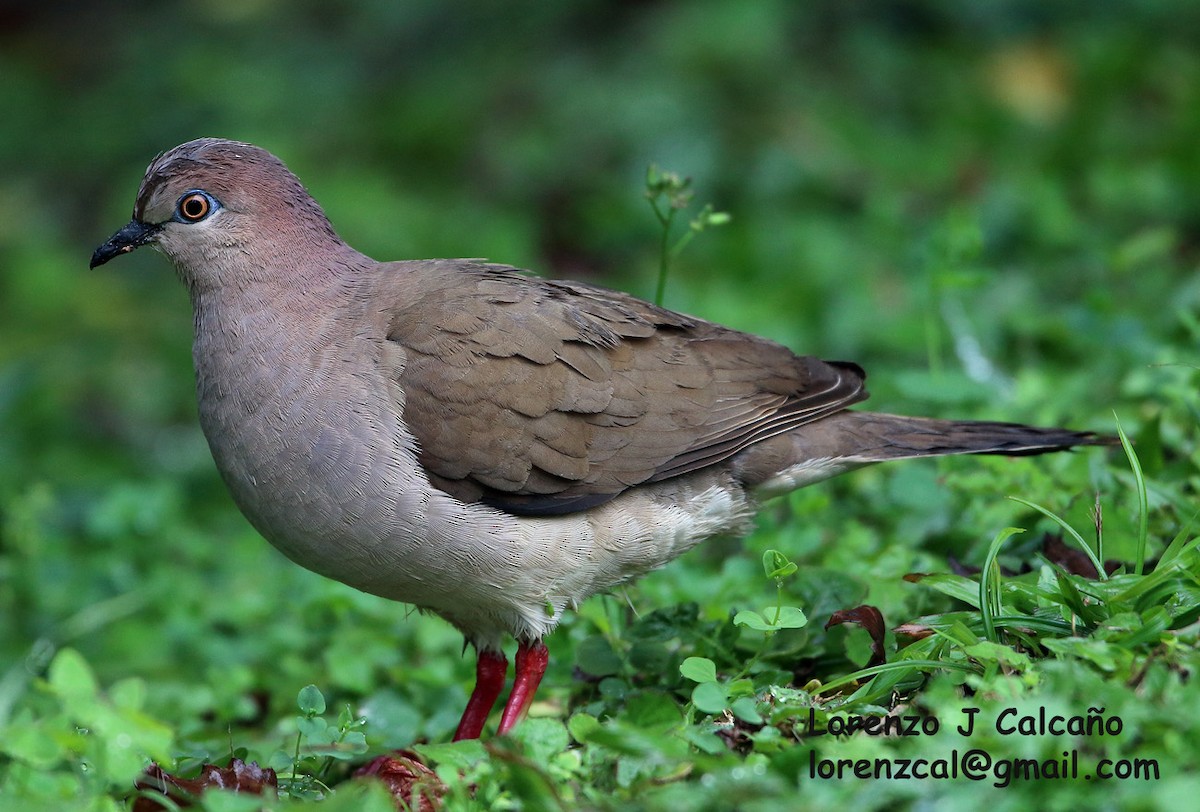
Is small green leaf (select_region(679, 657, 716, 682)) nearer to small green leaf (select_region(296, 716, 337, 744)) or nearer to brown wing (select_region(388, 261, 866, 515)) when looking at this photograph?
brown wing (select_region(388, 261, 866, 515))

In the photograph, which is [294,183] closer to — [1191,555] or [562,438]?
[562,438]

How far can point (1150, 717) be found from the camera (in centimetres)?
292

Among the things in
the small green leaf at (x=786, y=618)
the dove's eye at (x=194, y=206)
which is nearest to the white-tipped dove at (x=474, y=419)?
the dove's eye at (x=194, y=206)

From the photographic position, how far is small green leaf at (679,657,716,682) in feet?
11.7

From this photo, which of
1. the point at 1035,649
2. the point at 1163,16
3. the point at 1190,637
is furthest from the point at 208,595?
the point at 1163,16

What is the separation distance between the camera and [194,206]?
4.57 metres

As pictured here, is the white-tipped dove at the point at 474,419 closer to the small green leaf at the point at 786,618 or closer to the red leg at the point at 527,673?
the red leg at the point at 527,673

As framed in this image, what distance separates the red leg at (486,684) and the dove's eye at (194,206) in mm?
1901

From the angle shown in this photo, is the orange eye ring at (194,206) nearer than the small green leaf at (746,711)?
No

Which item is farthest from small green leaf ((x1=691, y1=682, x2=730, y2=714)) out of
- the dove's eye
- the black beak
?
the black beak

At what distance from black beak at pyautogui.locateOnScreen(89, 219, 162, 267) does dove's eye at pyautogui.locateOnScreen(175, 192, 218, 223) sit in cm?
12

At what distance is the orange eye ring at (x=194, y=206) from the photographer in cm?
456

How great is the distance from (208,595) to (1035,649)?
13.4ft

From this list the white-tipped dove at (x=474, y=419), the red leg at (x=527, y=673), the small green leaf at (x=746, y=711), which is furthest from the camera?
the red leg at (x=527, y=673)
